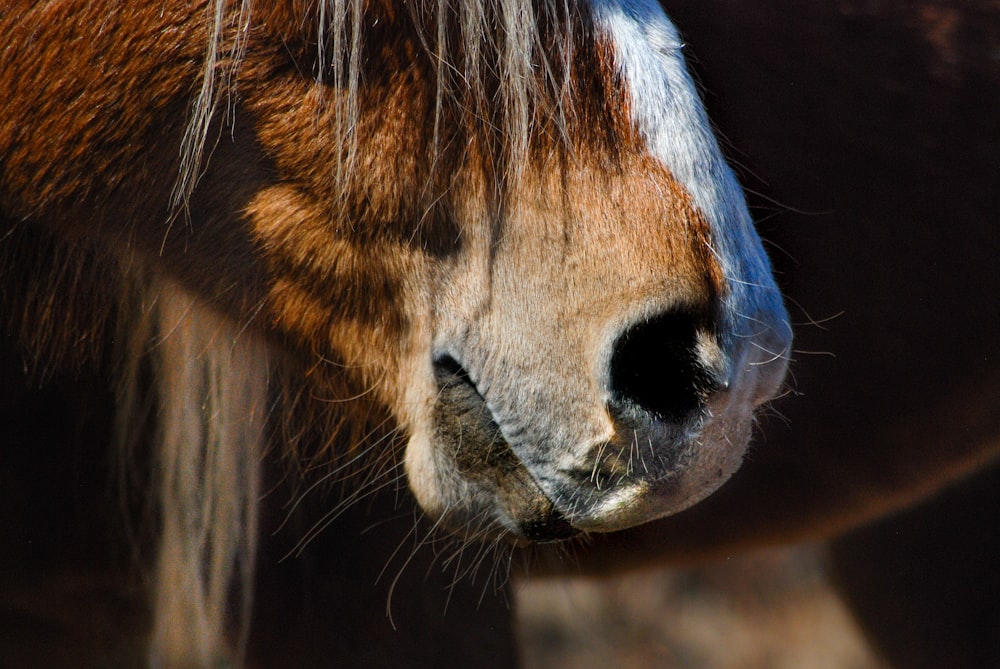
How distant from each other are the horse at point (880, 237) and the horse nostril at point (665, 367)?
7.3 inches

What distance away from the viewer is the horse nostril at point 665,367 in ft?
1.22

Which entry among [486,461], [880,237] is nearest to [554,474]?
[486,461]

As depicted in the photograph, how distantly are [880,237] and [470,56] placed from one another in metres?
0.36

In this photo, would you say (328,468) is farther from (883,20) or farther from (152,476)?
(883,20)

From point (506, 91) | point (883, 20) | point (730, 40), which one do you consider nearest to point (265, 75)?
point (506, 91)

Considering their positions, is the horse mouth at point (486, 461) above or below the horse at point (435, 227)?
below

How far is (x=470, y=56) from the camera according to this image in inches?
15.3

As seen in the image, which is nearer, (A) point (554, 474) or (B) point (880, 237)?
(A) point (554, 474)

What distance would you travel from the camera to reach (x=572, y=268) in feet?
1.26

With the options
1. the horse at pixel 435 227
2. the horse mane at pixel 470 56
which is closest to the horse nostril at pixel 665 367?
the horse at pixel 435 227

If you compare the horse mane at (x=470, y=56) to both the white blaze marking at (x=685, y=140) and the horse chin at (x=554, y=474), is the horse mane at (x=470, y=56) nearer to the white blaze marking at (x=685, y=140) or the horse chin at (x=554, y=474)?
the white blaze marking at (x=685, y=140)

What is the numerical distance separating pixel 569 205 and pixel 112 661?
56cm

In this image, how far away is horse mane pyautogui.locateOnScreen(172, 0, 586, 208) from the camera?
0.38 meters

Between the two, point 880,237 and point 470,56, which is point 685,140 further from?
point 880,237
